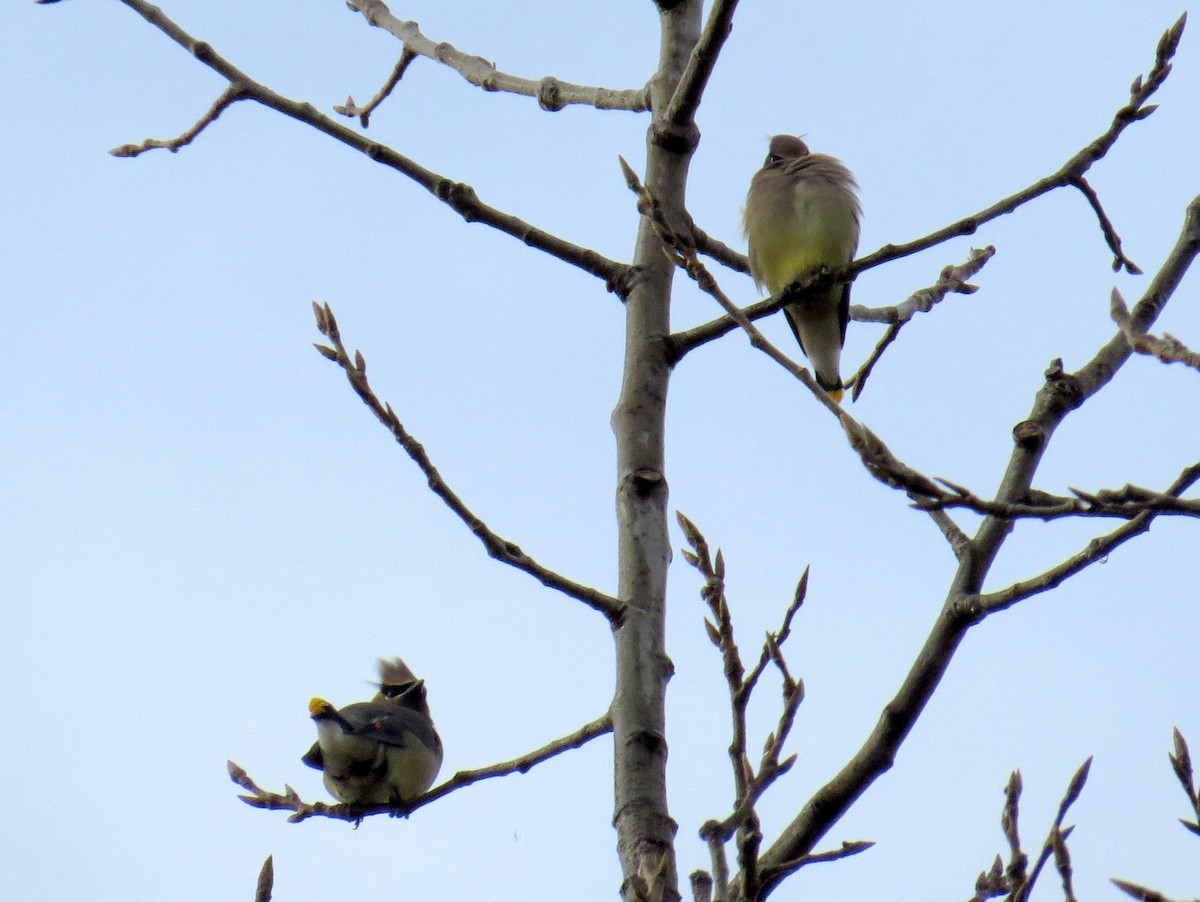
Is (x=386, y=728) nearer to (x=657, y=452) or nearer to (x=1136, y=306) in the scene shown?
(x=657, y=452)

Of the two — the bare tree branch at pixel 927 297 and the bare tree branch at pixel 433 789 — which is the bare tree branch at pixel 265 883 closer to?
the bare tree branch at pixel 433 789

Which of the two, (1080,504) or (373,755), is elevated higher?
(373,755)

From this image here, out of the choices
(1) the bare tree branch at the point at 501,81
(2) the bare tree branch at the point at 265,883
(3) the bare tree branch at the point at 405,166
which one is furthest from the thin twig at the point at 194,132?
(2) the bare tree branch at the point at 265,883

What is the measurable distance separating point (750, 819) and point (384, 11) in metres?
3.29

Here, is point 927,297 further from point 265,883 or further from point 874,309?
point 265,883

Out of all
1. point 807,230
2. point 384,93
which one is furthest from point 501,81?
point 807,230

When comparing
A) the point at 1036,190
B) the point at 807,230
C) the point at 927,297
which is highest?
the point at 807,230

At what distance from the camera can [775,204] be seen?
5973mm

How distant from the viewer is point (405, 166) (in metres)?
3.50

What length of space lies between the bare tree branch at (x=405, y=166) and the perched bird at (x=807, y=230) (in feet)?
7.80

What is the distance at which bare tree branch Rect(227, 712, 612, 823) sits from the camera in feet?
9.70

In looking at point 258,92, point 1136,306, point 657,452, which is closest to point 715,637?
point 657,452

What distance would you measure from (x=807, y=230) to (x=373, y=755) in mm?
2628

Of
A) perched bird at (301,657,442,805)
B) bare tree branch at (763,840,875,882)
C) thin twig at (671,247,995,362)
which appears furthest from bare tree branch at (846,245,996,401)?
perched bird at (301,657,442,805)
